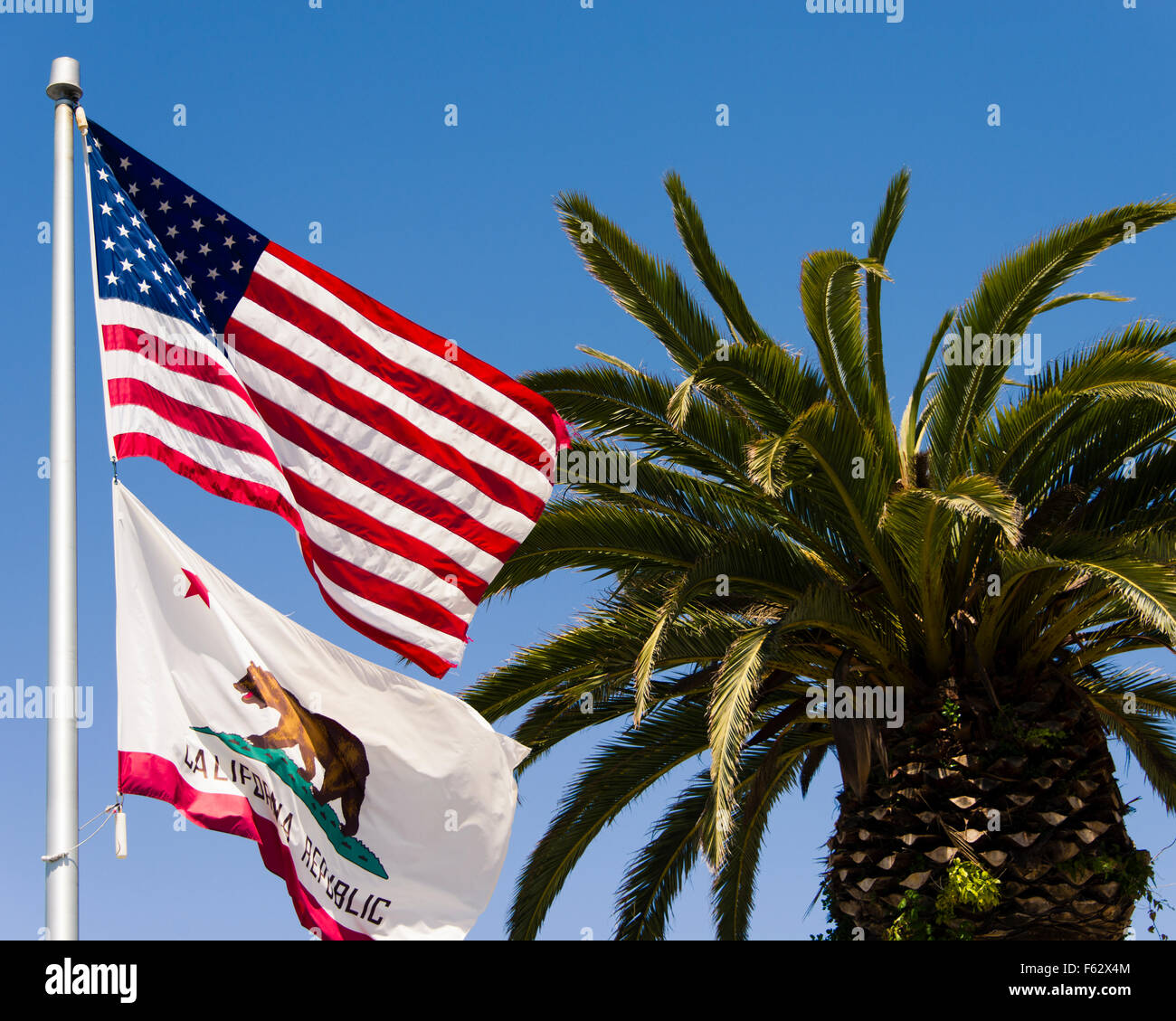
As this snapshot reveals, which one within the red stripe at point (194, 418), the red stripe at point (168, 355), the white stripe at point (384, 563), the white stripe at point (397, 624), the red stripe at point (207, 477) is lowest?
the white stripe at point (397, 624)

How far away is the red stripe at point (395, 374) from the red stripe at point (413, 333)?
175mm

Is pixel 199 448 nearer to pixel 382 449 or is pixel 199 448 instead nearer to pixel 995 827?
pixel 382 449

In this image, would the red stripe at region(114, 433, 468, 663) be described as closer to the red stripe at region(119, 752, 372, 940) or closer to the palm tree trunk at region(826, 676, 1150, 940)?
the red stripe at region(119, 752, 372, 940)

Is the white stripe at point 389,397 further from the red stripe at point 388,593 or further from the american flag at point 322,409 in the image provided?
the red stripe at point 388,593

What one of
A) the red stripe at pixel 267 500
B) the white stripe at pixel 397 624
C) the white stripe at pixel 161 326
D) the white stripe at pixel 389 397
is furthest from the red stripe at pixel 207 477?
the white stripe at pixel 389 397

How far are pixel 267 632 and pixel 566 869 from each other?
6.21m

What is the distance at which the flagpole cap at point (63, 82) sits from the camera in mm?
7930

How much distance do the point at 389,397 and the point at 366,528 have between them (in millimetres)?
900

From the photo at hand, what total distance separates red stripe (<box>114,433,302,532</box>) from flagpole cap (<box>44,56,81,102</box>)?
1.90 metres

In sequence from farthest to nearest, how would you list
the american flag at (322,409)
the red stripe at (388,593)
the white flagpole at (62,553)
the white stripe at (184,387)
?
the red stripe at (388,593) → the american flag at (322,409) → the white stripe at (184,387) → the white flagpole at (62,553)

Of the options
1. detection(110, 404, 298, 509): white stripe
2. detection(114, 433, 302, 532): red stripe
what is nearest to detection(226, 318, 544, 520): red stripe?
detection(110, 404, 298, 509): white stripe

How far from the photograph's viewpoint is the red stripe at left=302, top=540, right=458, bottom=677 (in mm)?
8789

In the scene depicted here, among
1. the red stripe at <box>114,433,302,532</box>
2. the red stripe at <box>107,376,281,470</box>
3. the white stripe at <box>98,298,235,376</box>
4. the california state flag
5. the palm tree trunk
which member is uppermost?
the white stripe at <box>98,298,235,376</box>

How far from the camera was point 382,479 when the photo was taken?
359 inches
